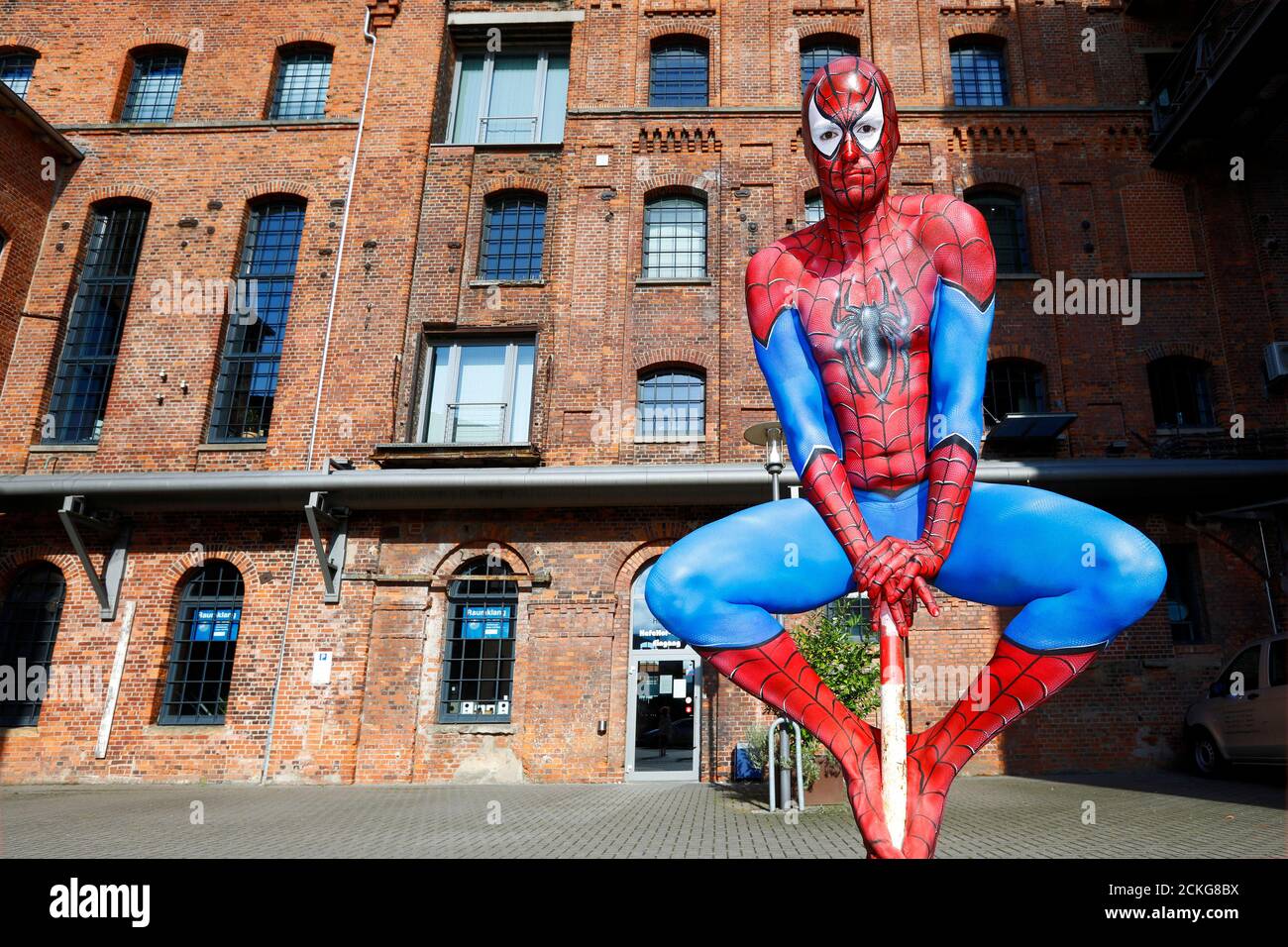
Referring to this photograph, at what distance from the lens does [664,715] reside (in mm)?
12492

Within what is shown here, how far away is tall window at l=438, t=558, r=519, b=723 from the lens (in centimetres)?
1238

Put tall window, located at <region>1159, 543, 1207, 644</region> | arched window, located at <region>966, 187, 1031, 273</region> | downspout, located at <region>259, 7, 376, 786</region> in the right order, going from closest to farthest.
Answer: downspout, located at <region>259, 7, 376, 786</region>, tall window, located at <region>1159, 543, 1207, 644</region>, arched window, located at <region>966, 187, 1031, 273</region>

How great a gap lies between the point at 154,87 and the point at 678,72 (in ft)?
37.1

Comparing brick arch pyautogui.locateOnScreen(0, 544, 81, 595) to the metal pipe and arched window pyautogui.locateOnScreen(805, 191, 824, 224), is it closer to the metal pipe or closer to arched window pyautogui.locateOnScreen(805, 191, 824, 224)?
the metal pipe

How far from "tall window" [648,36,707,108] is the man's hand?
1582 centimetres

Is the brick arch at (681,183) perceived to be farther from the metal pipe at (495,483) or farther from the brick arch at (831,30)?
the metal pipe at (495,483)

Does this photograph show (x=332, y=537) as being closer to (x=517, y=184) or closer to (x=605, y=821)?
(x=605, y=821)

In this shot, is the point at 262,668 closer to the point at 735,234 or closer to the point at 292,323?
the point at 292,323

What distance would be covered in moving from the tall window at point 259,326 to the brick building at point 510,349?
68 mm

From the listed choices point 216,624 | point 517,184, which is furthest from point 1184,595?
point 216,624

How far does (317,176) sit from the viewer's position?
15.4 metres

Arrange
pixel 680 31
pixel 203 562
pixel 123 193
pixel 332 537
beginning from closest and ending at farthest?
pixel 332 537, pixel 203 562, pixel 123 193, pixel 680 31

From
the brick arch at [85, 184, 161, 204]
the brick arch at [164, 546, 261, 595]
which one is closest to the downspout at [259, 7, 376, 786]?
the brick arch at [164, 546, 261, 595]

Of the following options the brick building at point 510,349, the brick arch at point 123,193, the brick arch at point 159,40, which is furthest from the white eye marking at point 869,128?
the brick arch at point 159,40
